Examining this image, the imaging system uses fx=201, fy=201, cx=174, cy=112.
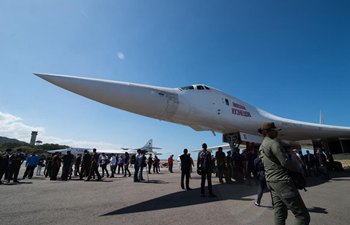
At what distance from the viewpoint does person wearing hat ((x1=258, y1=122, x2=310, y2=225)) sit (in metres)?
2.30

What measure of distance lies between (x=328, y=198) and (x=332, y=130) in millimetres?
8287

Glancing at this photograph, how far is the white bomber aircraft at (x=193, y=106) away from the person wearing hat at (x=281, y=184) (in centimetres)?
419

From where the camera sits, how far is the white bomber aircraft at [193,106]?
17.6 ft

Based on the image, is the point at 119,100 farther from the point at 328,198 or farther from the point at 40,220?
the point at 328,198

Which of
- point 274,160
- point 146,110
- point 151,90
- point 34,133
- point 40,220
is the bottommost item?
point 40,220

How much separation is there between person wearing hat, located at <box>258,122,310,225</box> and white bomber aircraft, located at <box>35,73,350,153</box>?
4.19 meters

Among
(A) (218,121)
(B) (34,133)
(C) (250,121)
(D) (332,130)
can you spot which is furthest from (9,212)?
(B) (34,133)

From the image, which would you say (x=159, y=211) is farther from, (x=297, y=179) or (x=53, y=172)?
(x=53, y=172)

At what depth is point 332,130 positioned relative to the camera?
11883 mm

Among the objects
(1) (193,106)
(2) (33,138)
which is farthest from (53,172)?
(2) (33,138)

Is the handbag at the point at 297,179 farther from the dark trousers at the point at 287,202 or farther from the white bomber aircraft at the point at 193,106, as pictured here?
the white bomber aircraft at the point at 193,106

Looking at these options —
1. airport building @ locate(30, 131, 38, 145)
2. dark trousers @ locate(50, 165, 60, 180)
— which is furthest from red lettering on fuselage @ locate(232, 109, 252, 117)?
airport building @ locate(30, 131, 38, 145)

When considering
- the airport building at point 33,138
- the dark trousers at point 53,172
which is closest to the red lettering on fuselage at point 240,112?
the dark trousers at point 53,172

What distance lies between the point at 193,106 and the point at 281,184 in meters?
5.27
